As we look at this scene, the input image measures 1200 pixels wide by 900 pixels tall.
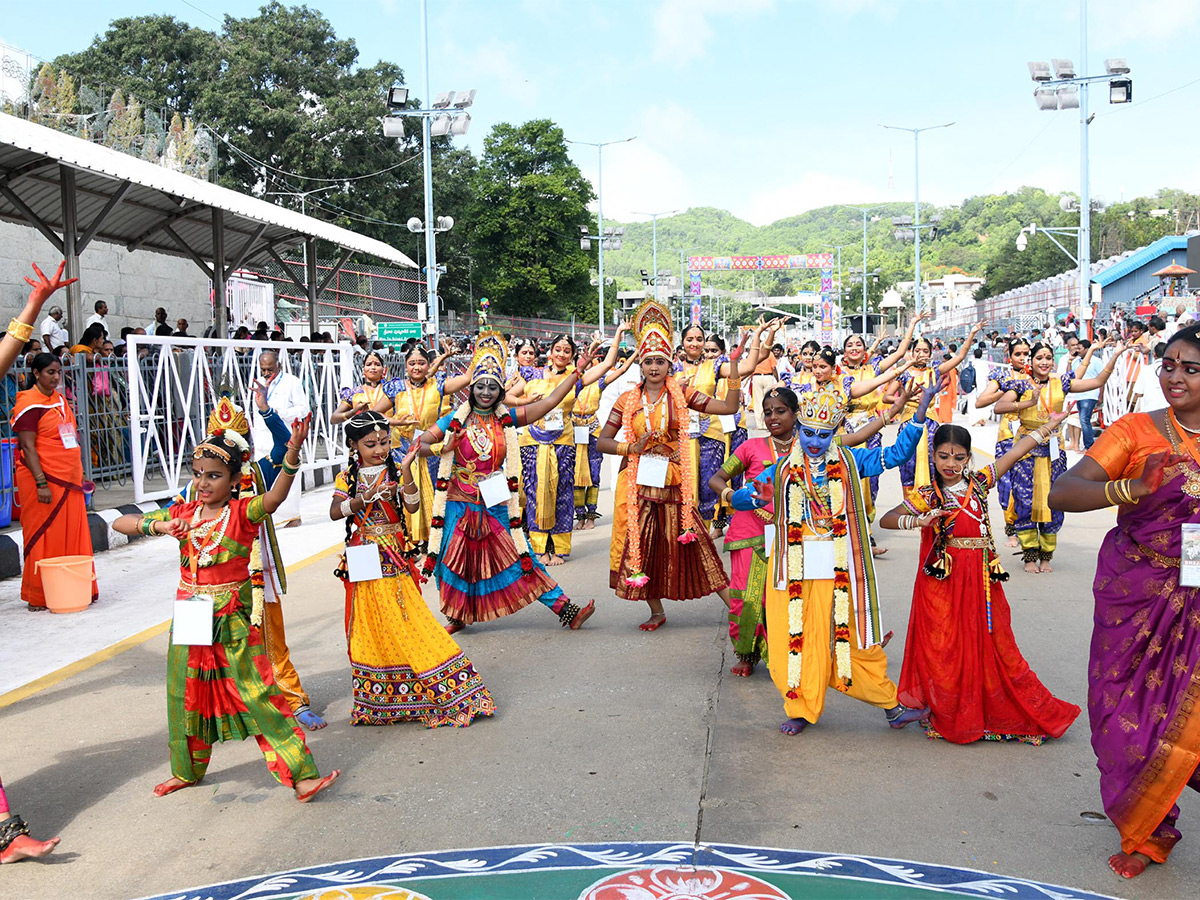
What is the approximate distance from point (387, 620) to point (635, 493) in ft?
7.50

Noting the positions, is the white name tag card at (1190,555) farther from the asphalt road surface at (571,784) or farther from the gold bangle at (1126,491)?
the asphalt road surface at (571,784)

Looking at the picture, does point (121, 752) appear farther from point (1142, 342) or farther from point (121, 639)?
point (1142, 342)

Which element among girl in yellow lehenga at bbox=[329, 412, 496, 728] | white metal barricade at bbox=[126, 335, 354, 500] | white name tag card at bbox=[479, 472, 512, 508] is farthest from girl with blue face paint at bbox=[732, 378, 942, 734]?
white metal barricade at bbox=[126, 335, 354, 500]

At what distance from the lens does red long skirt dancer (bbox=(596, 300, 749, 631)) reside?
7.16 metres

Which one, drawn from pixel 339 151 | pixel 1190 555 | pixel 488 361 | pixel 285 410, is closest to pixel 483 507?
pixel 488 361

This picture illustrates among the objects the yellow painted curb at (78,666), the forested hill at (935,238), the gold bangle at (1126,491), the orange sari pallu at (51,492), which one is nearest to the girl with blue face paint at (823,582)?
the gold bangle at (1126,491)

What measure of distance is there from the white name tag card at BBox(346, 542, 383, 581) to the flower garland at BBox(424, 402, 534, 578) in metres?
1.65

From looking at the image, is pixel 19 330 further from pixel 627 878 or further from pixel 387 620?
pixel 627 878

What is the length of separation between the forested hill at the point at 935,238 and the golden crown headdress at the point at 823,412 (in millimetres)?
43482

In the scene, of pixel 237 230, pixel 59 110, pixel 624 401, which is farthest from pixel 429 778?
pixel 59 110

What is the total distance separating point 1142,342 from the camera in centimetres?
1534

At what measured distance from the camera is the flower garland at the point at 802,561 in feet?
17.1

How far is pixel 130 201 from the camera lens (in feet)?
50.9

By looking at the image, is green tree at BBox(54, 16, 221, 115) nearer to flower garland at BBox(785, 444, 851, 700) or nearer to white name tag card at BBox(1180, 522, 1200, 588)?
flower garland at BBox(785, 444, 851, 700)
